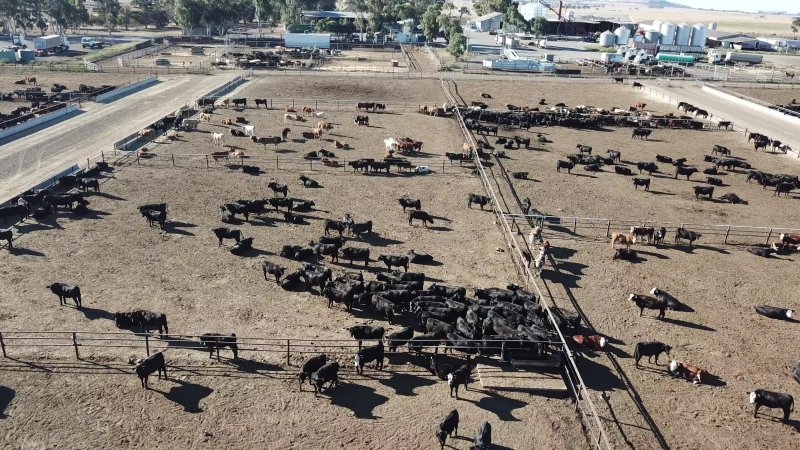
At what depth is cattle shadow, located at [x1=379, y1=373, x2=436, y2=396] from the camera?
1645 centimetres

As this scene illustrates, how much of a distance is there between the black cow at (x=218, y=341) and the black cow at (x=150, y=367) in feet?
4.47

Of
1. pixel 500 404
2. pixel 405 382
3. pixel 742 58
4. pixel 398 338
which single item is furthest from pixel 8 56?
pixel 742 58

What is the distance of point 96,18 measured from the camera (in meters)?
132

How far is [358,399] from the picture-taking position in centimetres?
1602

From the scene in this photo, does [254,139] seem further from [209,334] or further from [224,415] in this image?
[224,415]

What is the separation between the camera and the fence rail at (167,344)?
17.2 m

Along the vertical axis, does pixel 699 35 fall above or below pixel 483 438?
above

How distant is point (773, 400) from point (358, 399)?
11598mm

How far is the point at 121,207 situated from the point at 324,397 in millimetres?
18963

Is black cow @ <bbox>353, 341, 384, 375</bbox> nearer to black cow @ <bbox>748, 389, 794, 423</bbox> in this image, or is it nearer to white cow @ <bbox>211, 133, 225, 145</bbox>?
black cow @ <bbox>748, 389, 794, 423</bbox>

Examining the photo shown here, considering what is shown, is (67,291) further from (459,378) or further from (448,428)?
(448,428)

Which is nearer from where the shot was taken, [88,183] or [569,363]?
[569,363]

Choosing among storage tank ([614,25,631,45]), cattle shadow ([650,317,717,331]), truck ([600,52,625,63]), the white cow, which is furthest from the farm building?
cattle shadow ([650,317,717,331])

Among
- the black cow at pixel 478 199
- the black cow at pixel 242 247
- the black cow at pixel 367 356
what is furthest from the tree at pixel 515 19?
the black cow at pixel 367 356
